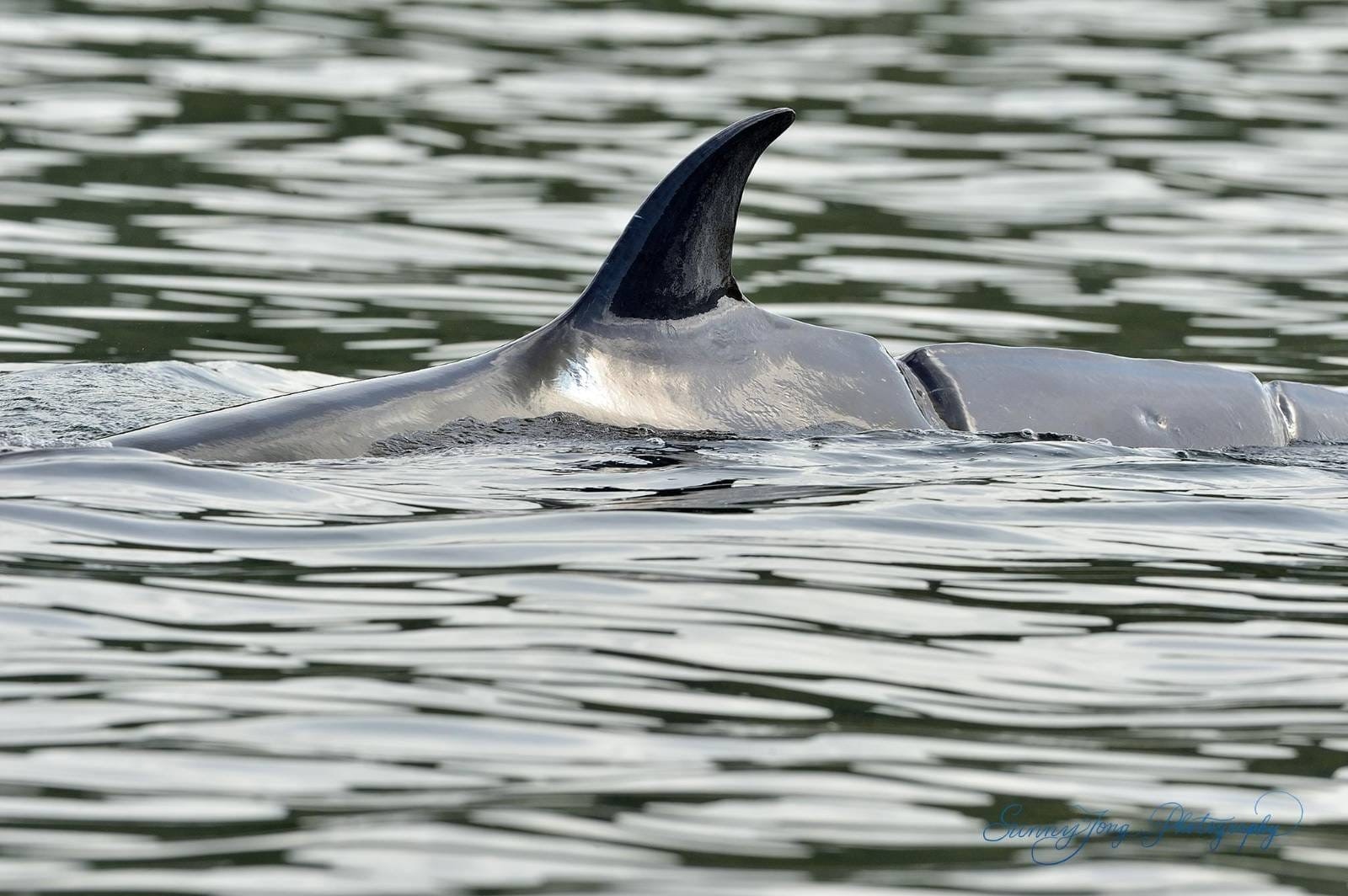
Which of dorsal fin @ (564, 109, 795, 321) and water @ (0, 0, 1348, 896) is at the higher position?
dorsal fin @ (564, 109, 795, 321)

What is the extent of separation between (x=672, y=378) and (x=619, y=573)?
153 centimetres

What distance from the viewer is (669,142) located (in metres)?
14.1

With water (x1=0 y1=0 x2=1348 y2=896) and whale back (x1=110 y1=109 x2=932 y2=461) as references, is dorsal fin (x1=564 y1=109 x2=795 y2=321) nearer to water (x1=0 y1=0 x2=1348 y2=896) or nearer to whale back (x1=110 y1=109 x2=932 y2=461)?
whale back (x1=110 y1=109 x2=932 y2=461)

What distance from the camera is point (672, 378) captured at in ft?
22.7

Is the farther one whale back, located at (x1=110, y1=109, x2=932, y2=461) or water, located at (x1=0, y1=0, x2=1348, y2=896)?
whale back, located at (x1=110, y1=109, x2=932, y2=461)

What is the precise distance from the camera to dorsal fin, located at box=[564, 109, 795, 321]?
22.1 ft

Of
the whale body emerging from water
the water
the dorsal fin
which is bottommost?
the water

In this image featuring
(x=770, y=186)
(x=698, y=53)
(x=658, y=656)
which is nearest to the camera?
(x=658, y=656)

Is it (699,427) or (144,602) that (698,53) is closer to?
(699,427)

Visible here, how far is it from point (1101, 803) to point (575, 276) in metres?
7.76

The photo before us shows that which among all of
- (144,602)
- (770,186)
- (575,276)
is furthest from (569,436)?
(770,186)

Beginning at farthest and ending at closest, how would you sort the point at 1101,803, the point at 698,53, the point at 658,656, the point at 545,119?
the point at 698,53
the point at 545,119
the point at 658,656
the point at 1101,803

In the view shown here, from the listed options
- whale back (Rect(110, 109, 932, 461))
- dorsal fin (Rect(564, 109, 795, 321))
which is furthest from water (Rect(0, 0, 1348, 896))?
dorsal fin (Rect(564, 109, 795, 321))

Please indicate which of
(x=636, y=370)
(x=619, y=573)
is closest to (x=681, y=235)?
(x=636, y=370)
